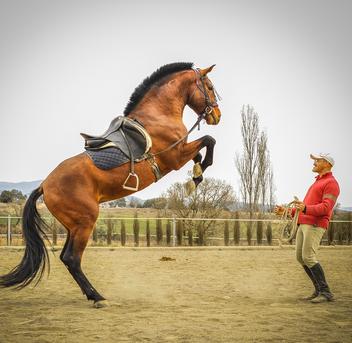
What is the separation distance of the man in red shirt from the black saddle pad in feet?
7.86

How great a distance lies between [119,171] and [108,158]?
0.71 ft

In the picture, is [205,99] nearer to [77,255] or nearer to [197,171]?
[197,171]

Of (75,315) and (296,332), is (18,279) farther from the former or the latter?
(296,332)

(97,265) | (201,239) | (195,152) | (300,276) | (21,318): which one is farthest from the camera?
(201,239)

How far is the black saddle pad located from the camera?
617 cm

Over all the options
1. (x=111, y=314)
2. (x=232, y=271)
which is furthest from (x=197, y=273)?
(x=111, y=314)

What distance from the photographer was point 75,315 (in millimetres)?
5406

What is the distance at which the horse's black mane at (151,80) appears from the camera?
6.81 meters

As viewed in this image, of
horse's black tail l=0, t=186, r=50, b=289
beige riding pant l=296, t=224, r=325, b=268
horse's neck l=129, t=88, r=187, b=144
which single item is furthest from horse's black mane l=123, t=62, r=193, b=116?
beige riding pant l=296, t=224, r=325, b=268

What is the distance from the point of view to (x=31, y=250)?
6.46 m

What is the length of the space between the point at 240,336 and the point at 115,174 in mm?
2689

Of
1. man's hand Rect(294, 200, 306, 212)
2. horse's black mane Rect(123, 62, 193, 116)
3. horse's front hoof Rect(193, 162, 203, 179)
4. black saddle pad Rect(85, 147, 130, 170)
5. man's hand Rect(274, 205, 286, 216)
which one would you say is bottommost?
man's hand Rect(274, 205, 286, 216)

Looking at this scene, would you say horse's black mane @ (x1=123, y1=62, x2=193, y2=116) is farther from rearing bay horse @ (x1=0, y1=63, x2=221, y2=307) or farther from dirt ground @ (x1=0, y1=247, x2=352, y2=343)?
dirt ground @ (x1=0, y1=247, x2=352, y2=343)

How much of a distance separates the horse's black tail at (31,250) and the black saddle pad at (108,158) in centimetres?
88
